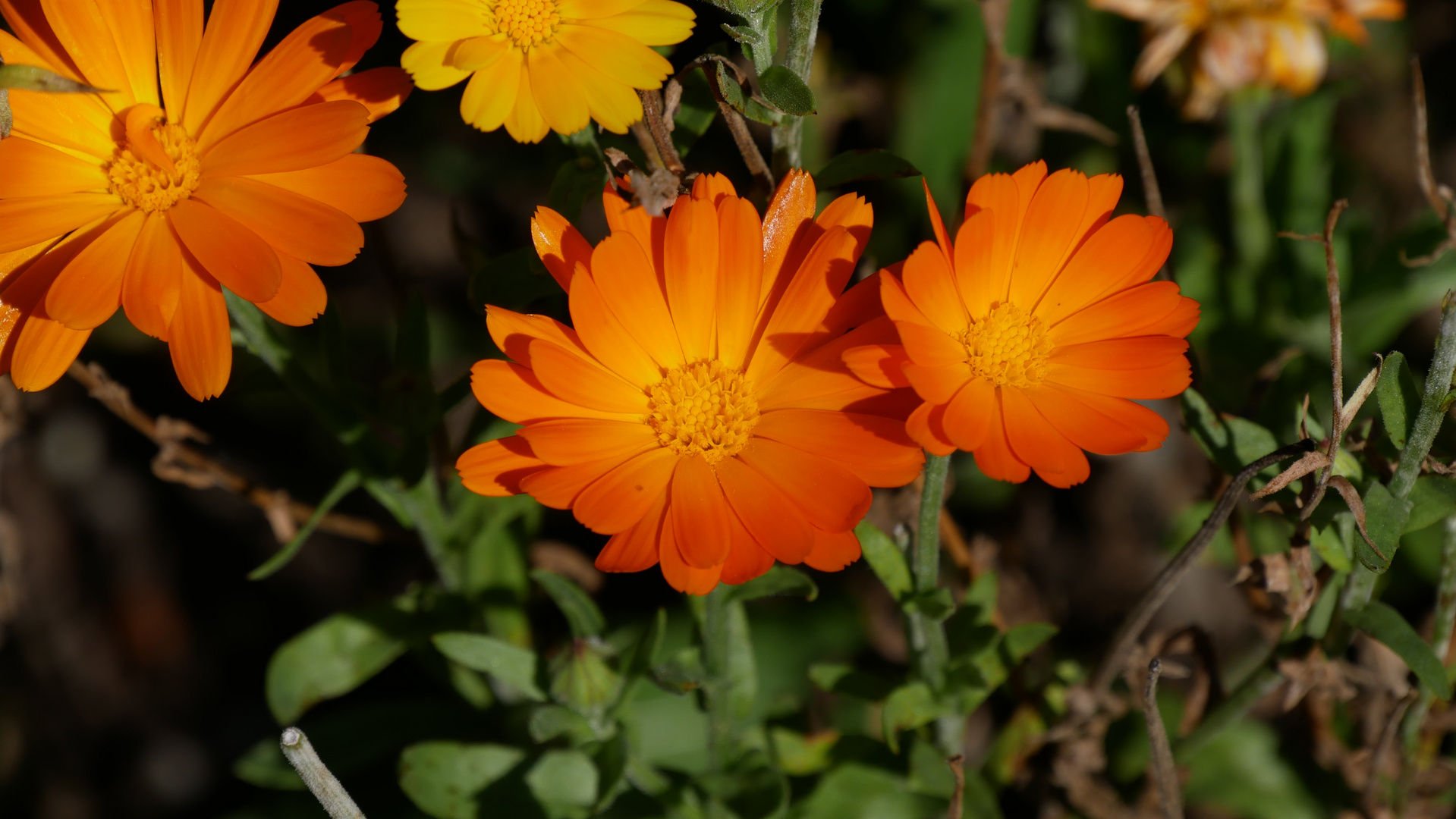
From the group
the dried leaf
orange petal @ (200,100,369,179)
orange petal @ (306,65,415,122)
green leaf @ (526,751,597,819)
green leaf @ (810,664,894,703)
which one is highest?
orange petal @ (306,65,415,122)

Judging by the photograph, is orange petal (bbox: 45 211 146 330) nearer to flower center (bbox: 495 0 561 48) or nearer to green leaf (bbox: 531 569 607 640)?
flower center (bbox: 495 0 561 48)

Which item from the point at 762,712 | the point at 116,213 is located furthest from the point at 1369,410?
the point at 116,213

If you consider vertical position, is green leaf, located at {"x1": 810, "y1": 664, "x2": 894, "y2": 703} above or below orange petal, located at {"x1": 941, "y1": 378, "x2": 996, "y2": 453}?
below

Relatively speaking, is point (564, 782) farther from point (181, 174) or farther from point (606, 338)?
point (181, 174)

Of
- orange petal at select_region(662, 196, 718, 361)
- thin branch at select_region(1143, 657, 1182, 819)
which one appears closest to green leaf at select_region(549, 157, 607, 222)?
orange petal at select_region(662, 196, 718, 361)

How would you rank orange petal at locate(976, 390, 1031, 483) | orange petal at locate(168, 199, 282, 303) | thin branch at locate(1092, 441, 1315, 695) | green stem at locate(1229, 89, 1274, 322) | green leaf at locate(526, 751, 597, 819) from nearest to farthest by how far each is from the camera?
orange petal at locate(976, 390, 1031, 483) < orange petal at locate(168, 199, 282, 303) < thin branch at locate(1092, 441, 1315, 695) < green leaf at locate(526, 751, 597, 819) < green stem at locate(1229, 89, 1274, 322)

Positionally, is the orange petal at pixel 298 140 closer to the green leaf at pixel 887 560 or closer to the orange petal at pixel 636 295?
the orange petal at pixel 636 295

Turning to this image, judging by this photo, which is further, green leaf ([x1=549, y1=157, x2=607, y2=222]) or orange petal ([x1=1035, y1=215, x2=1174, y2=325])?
green leaf ([x1=549, y1=157, x2=607, y2=222])

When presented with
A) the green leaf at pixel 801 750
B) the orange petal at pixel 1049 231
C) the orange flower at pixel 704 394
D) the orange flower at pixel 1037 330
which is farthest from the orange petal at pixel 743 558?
the green leaf at pixel 801 750
